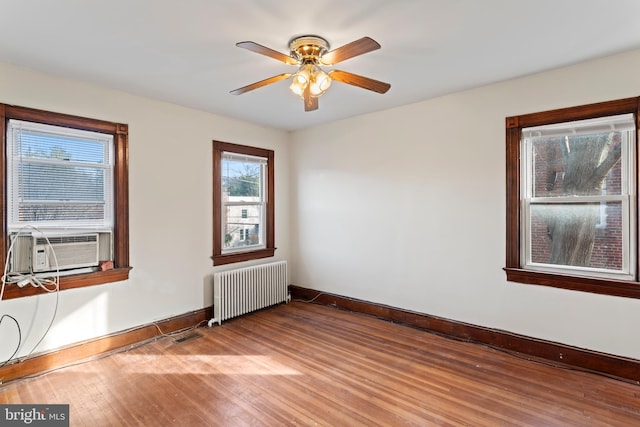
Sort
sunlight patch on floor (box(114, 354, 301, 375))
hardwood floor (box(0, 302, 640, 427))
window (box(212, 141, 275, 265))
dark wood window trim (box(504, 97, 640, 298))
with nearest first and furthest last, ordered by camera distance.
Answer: hardwood floor (box(0, 302, 640, 427))
dark wood window trim (box(504, 97, 640, 298))
sunlight patch on floor (box(114, 354, 301, 375))
window (box(212, 141, 275, 265))

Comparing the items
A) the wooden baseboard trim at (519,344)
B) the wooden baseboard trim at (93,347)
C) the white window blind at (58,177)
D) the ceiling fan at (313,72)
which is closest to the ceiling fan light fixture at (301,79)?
the ceiling fan at (313,72)

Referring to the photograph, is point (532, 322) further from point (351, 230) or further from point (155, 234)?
point (155, 234)

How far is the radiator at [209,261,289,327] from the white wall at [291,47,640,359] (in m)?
0.48

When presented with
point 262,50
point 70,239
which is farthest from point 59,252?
point 262,50

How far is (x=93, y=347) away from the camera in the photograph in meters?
3.11

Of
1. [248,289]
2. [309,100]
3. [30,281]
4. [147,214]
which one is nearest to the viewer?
[309,100]

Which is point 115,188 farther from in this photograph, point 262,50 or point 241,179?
point 262,50

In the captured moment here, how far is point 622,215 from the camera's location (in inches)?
106

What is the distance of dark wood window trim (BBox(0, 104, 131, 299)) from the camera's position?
2.68 meters

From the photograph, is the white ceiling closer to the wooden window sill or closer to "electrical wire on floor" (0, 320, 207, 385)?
the wooden window sill

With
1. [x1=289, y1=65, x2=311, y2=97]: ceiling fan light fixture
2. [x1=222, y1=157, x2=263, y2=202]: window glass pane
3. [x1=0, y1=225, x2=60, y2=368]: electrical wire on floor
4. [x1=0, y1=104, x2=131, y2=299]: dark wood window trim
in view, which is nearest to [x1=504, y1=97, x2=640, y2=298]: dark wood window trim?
[x1=289, y1=65, x2=311, y2=97]: ceiling fan light fixture

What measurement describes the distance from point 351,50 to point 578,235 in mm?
2599

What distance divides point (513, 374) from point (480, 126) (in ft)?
7.62

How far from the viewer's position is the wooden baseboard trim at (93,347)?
2699 millimetres
